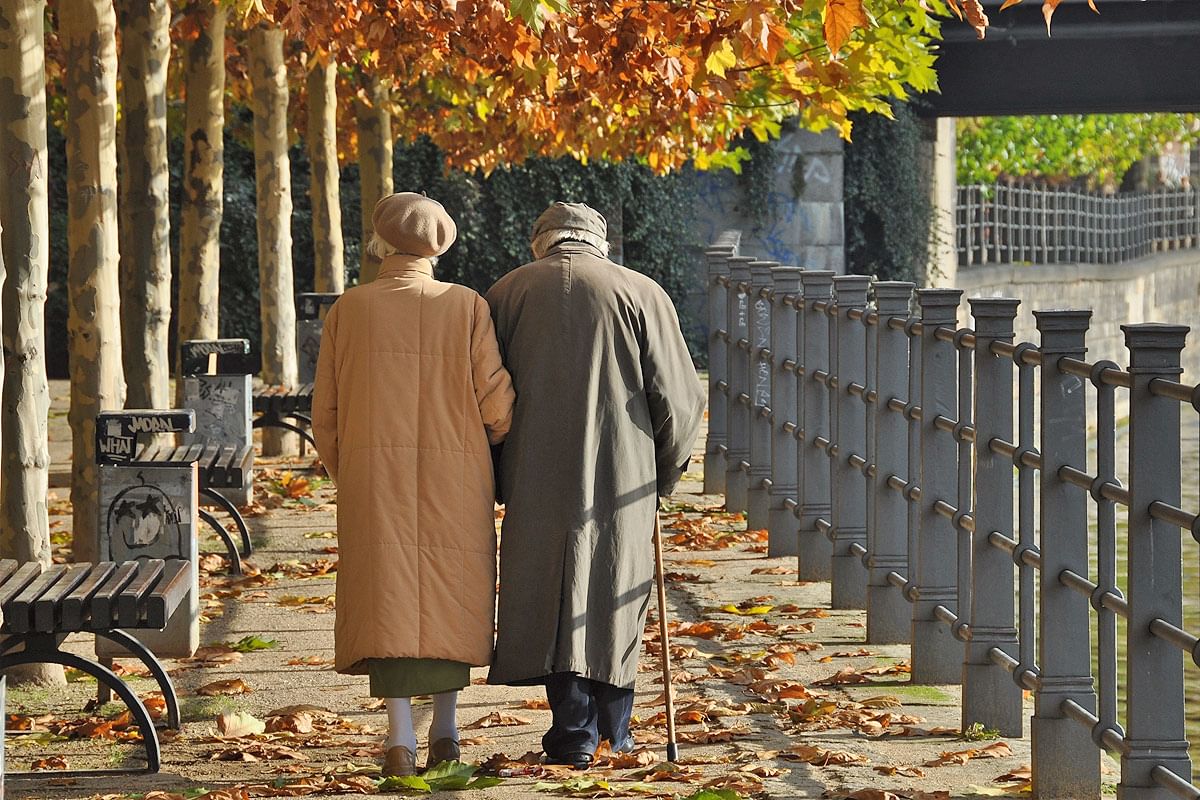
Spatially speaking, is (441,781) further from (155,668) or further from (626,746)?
(155,668)

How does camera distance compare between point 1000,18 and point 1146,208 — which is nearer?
point 1000,18

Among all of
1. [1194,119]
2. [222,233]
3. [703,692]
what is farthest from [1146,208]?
[703,692]

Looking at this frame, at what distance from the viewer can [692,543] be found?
10375mm

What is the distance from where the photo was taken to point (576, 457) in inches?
230

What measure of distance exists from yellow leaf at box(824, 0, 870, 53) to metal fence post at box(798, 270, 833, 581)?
354cm

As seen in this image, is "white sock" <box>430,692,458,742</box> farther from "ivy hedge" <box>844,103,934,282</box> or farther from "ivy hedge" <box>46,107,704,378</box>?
"ivy hedge" <box>844,103,934,282</box>

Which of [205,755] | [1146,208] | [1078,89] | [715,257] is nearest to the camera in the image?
[205,755]

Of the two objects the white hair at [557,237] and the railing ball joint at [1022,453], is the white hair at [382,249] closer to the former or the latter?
the white hair at [557,237]

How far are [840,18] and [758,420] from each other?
529 cm

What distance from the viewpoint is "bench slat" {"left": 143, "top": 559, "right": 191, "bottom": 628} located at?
5699 millimetres

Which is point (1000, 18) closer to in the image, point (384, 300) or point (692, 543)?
point (692, 543)

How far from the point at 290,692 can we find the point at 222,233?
17655 mm

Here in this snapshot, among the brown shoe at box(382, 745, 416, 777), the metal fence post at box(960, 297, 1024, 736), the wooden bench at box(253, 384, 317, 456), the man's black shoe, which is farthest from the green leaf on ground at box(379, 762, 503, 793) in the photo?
the wooden bench at box(253, 384, 317, 456)

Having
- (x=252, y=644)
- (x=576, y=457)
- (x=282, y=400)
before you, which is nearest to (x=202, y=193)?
(x=282, y=400)
